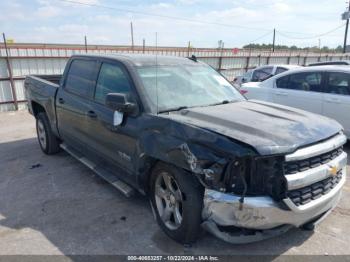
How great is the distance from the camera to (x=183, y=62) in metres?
4.41

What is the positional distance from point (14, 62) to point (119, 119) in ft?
31.1

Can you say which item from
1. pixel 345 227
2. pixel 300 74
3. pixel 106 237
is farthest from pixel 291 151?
pixel 300 74

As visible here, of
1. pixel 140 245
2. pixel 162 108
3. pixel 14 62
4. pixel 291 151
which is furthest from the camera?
pixel 14 62

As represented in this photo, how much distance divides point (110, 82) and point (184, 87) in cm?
97

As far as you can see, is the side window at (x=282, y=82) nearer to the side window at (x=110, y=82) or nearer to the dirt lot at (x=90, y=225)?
the dirt lot at (x=90, y=225)

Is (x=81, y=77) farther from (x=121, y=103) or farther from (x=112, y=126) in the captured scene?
(x=121, y=103)

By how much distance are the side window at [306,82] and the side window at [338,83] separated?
0.20 m

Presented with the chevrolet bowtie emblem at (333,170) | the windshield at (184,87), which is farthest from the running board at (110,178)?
the chevrolet bowtie emblem at (333,170)

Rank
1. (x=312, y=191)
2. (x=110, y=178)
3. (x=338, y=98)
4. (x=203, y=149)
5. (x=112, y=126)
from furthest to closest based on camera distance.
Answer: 1. (x=338, y=98)
2. (x=110, y=178)
3. (x=112, y=126)
4. (x=312, y=191)
5. (x=203, y=149)

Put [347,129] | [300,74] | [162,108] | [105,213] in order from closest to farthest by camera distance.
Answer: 1. [162,108]
2. [105,213]
3. [347,129]
4. [300,74]

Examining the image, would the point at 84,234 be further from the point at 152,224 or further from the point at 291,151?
the point at 291,151

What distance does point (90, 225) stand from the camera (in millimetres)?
3619

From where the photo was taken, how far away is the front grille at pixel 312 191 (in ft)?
8.92

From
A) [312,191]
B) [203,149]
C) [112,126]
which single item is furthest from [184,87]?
[312,191]
